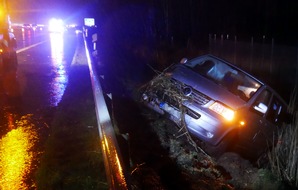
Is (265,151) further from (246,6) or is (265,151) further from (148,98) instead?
(246,6)

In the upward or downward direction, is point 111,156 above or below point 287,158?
above

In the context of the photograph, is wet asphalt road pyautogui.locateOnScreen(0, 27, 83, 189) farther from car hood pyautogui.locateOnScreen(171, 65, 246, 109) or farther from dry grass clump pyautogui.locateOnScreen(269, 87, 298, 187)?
dry grass clump pyautogui.locateOnScreen(269, 87, 298, 187)

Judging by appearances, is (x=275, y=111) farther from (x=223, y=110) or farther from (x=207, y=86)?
(x=207, y=86)

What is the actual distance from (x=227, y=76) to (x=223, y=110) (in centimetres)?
148

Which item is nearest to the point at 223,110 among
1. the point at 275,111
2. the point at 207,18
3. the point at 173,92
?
the point at 173,92

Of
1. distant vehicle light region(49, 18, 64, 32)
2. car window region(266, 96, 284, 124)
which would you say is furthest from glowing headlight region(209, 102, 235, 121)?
distant vehicle light region(49, 18, 64, 32)

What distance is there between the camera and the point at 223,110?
6.43m

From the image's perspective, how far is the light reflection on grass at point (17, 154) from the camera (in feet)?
12.9

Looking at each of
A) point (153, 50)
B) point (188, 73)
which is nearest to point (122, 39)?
point (153, 50)

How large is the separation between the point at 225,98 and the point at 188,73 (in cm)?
108

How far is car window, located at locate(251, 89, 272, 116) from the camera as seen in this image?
22.6 feet

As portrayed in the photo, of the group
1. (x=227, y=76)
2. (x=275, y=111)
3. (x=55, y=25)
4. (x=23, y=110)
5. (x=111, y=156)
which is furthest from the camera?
(x=55, y=25)

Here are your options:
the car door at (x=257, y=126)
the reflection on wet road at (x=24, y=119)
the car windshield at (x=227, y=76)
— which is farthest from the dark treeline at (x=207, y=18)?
the reflection on wet road at (x=24, y=119)

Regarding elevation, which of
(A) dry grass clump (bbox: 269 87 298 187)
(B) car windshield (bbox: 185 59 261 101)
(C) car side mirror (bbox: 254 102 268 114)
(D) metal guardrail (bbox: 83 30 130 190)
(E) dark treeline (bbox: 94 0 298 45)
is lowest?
(A) dry grass clump (bbox: 269 87 298 187)
